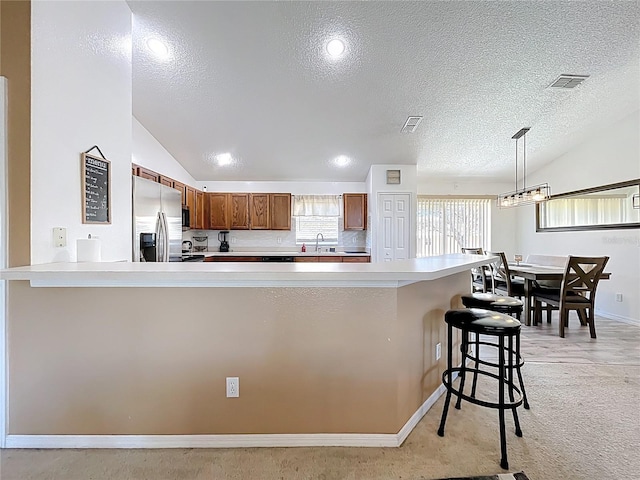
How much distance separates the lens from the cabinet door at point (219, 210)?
19.9ft

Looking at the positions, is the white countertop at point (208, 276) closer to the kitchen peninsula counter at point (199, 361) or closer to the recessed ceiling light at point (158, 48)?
the kitchen peninsula counter at point (199, 361)

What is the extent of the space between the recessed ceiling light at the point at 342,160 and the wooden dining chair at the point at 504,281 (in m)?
2.60

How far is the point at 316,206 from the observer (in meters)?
6.26

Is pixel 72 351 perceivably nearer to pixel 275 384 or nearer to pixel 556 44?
pixel 275 384

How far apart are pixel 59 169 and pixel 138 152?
7.67 feet

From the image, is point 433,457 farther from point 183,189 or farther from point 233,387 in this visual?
point 183,189

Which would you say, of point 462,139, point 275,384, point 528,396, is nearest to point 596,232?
point 462,139

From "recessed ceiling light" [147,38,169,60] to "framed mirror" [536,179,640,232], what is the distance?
5.77m

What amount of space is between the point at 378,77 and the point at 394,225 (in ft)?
8.54

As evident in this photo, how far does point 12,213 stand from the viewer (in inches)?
72.1

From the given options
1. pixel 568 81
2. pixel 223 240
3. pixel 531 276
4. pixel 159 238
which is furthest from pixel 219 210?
pixel 568 81

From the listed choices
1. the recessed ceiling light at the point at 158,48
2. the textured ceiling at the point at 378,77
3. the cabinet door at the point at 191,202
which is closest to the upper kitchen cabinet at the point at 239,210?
the cabinet door at the point at 191,202

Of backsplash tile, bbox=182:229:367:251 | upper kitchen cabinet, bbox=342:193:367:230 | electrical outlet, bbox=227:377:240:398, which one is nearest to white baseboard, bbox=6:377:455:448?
electrical outlet, bbox=227:377:240:398

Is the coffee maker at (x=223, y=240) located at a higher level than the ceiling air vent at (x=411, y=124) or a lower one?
lower
